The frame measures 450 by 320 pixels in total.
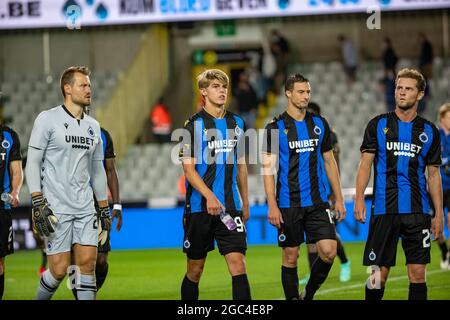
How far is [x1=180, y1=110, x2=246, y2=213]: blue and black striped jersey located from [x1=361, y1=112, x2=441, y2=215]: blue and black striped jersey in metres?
1.05

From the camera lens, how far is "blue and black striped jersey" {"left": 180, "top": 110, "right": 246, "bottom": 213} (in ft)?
25.3

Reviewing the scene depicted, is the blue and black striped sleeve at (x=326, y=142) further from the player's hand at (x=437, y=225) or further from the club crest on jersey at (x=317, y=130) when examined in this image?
the player's hand at (x=437, y=225)

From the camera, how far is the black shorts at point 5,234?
8172 millimetres

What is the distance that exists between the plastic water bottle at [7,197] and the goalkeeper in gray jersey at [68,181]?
36.9 inches

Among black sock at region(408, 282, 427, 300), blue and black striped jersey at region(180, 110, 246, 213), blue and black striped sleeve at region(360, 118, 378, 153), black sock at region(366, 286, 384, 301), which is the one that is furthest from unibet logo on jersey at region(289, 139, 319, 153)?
black sock at region(408, 282, 427, 300)

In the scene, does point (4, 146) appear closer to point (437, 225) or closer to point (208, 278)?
point (437, 225)

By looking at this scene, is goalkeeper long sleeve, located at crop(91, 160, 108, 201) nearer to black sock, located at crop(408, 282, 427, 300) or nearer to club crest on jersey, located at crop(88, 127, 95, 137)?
club crest on jersey, located at crop(88, 127, 95, 137)

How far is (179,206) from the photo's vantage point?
665 inches

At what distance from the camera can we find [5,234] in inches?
324

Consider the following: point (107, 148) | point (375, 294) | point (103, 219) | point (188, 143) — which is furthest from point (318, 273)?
point (107, 148)

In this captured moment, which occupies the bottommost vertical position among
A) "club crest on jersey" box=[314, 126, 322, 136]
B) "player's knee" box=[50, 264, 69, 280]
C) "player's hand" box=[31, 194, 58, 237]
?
"player's knee" box=[50, 264, 69, 280]
